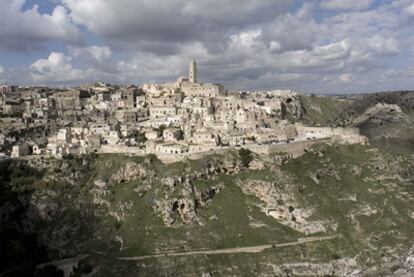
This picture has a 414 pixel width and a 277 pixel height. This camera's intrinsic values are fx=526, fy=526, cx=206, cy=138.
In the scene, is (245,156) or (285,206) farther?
(245,156)

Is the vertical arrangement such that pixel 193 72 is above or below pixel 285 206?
above

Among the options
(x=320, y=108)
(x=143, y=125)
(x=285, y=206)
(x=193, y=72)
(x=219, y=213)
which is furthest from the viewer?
(x=320, y=108)

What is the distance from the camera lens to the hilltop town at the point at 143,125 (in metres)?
84.1

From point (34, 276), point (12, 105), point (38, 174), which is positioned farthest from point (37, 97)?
point (34, 276)

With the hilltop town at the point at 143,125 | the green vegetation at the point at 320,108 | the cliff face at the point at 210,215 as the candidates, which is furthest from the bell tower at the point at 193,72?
the cliff face at the point at 210,215

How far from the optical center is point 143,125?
322ft

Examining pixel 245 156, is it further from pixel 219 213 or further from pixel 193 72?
pixel 193 72

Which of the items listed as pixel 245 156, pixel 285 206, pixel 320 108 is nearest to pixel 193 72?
pixel 320 108

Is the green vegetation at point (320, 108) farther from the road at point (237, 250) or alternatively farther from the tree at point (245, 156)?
the road at point (237, 250)

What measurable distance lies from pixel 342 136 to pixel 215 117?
23.6 m

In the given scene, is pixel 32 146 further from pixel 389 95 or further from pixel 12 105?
pixel 389 95

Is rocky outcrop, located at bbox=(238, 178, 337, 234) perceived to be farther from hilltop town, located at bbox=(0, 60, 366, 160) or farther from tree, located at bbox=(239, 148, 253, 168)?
hilltop town, located at bbox=(0, 60, 366, 160)

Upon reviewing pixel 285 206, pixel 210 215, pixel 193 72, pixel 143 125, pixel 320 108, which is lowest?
pixel 210 215

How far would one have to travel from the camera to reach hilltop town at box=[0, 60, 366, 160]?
3310 inches
